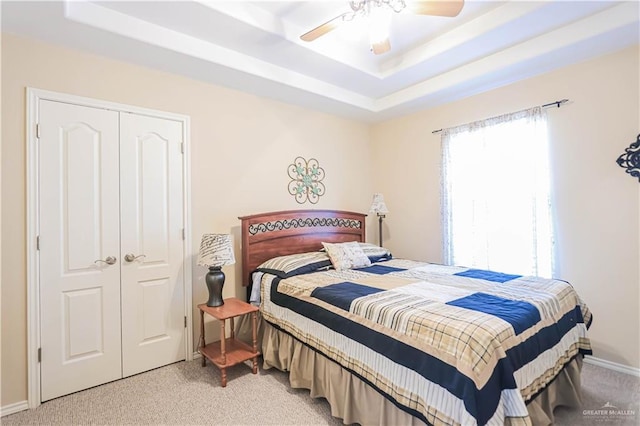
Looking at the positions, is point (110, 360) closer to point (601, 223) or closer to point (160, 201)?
point (160, 201)

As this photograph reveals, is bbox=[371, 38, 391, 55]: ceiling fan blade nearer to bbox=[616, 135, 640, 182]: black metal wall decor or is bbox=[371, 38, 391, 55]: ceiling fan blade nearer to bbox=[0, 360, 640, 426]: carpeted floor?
bbox=[616, 135, 640, 182]: black metal wall decor

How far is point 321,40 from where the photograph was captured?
2.95m

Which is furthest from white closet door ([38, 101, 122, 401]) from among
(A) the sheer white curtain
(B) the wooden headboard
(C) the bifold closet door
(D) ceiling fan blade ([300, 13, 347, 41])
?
(A) the sheer white curtain

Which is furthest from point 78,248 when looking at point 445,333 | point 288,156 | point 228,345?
point 445,333

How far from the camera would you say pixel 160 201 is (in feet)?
9.30

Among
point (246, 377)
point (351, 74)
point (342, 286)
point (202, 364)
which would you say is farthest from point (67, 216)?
point (351, 74)

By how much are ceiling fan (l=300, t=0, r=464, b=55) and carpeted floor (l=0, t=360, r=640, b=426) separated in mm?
2655

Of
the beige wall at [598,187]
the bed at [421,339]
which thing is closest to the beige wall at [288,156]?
the beige wall at [598,187]

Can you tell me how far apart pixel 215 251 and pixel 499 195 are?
2.88 metres

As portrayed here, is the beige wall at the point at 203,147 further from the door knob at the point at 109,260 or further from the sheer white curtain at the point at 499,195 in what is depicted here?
the sheer white curtain at the point at 499,195

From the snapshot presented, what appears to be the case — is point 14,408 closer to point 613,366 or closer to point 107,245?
point 107,245

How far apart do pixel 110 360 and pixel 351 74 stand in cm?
344

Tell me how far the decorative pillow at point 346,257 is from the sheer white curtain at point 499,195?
1.13 meters

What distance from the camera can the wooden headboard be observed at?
3217 millimetres
